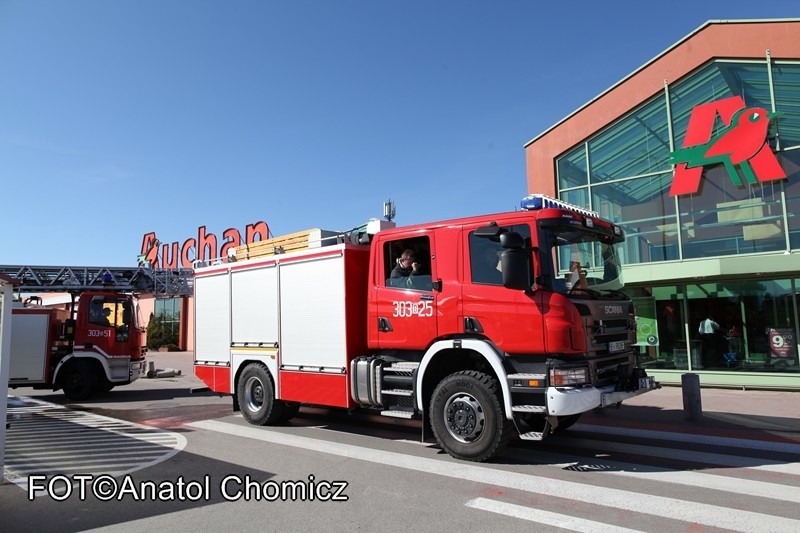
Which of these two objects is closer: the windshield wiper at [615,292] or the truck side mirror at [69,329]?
the windshield wiper at [615,292]

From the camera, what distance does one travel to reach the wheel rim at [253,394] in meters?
9.12

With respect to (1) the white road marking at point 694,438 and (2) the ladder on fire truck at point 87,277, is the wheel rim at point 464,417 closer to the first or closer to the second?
(1) the white road marking at point 694,438

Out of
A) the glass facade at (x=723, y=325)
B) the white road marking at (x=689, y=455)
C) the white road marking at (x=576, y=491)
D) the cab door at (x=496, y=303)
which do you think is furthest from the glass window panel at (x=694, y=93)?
the white road marking at (x=576, y=491)

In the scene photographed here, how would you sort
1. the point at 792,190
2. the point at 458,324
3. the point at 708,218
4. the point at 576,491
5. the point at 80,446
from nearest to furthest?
the point at 576,491
the point at 458,324
the point at 80,446
the point at 792,190
the point at 708,218

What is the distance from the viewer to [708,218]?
44.2 feet

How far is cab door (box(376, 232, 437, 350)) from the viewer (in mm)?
6867

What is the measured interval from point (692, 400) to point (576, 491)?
4783 mm

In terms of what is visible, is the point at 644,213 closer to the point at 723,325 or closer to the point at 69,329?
the point at 723,325

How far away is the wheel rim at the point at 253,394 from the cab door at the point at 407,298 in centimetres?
285

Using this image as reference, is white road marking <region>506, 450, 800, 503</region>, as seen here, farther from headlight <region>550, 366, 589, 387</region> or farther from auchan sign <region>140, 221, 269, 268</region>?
auchan sign <region>140, 221, 269, 268</region>

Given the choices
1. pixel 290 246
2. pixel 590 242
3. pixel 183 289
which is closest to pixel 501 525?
pixel 590 242

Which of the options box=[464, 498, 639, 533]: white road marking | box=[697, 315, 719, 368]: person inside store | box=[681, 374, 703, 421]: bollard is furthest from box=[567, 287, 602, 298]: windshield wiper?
box=[697, 315, 719, 368]: person inside store

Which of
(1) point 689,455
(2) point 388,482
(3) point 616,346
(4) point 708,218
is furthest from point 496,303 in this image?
(4) point 708,218

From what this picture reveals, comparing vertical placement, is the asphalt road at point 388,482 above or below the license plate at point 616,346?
below
